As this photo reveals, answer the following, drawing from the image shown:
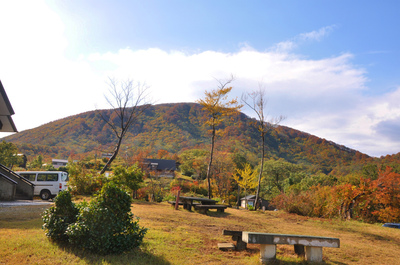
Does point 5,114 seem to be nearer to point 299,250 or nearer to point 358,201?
point 299,250

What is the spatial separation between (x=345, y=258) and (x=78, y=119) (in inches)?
3679

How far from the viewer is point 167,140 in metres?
89.6

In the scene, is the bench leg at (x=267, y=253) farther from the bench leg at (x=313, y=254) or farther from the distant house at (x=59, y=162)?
the distant house at (x=59, y=162)

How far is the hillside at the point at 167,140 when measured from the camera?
74.1 metres

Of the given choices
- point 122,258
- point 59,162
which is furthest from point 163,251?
point 59,162

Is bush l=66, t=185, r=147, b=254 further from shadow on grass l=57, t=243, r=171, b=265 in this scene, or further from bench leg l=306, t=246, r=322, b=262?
bench leg l=306, t=246, r=322, b=262

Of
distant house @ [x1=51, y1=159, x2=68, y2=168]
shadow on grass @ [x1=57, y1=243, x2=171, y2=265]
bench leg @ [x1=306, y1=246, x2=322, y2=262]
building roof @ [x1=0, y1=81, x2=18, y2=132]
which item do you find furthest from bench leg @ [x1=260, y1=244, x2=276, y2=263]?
distant house @ [x1=51, y1=159, x2=68, y2=168]

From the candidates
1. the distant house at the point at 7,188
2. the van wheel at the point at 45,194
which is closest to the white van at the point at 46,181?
the van wheel at the point at 45,194

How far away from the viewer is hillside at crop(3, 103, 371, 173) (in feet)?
243

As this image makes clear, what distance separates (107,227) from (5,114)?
10761 mm

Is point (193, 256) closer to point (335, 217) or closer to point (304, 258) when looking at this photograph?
point (304, 258)

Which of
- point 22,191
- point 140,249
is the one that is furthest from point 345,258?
point 22,191

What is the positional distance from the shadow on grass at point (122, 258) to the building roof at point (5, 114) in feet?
31.4

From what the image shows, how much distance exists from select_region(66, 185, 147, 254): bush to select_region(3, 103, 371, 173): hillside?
204 ft
